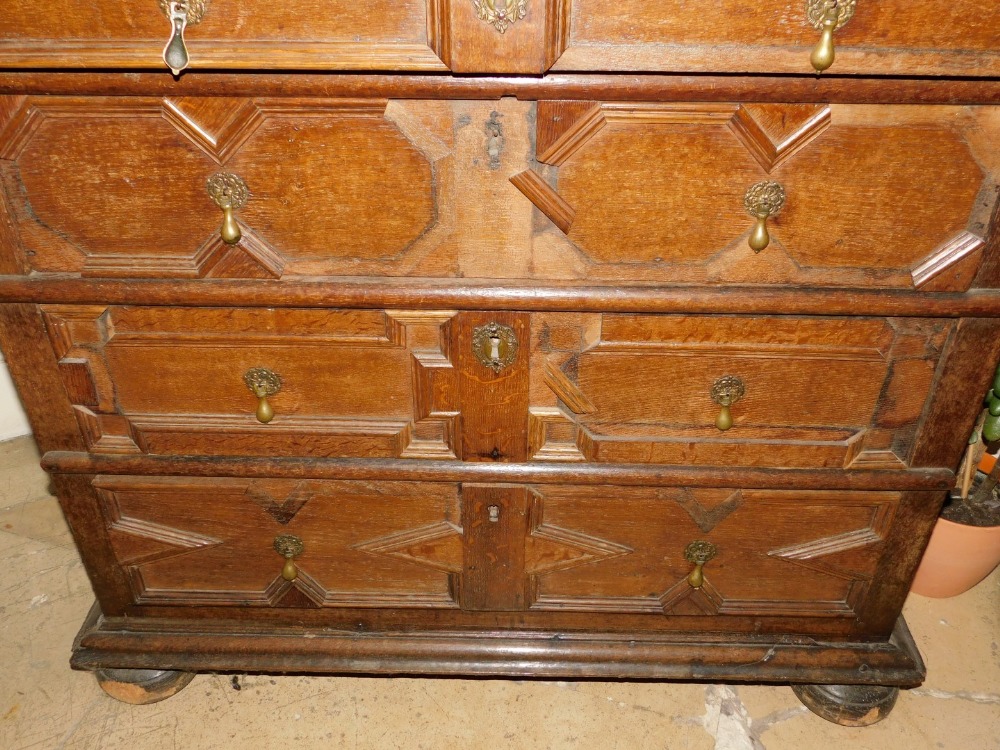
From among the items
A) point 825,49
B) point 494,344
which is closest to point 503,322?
point 494,344

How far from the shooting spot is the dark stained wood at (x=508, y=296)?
1.14m

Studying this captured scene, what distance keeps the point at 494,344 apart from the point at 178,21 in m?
0.58

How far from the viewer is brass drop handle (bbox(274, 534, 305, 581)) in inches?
55.1

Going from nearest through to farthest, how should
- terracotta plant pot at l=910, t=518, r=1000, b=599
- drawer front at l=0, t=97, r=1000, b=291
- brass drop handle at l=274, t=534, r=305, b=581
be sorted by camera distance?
drawer front at l=0, t=97, r=1000, b=291 < brass drop handle at l=274, t=534, r=305, b=581 < terracotta plant pot at l=910, t=518, r=1000, b=599

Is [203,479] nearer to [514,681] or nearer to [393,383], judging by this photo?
[393,383]

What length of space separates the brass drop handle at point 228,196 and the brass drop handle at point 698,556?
0.90 m

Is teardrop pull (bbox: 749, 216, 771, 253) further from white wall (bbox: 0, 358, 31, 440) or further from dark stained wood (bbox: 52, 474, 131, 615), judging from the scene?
white wall (bbox: 0, 358, 31, 440)

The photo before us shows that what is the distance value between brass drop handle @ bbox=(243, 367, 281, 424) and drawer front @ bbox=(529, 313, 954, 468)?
1.33 feet

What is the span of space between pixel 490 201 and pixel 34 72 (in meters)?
0.60

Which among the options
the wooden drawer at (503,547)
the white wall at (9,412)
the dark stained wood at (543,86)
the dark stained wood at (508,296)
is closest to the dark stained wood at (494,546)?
the wooden drawer at (503,547)

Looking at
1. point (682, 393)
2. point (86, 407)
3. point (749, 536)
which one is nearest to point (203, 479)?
point (86, 407)

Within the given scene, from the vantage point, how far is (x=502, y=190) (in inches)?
42.6

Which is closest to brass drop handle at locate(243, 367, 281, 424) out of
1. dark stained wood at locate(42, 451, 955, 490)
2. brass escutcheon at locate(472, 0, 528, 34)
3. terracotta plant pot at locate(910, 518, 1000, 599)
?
dark stained wood at locate(42, 451, 955, 490)

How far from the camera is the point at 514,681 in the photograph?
5.39ft
